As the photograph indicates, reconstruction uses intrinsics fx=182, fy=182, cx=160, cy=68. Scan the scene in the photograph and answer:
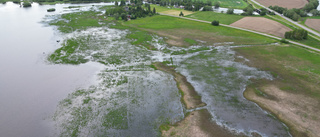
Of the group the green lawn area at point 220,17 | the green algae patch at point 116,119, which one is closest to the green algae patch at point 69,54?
the green algae patch at point 116,119

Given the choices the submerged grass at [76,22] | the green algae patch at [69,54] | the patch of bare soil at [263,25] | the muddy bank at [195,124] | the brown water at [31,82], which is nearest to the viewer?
the muddy bank at [195,124]

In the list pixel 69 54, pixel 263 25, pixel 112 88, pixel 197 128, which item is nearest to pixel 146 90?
pixel 112 88

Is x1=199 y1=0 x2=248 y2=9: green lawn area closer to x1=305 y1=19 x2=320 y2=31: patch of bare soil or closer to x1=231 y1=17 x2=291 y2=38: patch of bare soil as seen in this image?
x1=305 y1=19 x2=320 y2=31: patch of bare soil

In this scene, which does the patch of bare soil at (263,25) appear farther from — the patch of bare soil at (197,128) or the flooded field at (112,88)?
the patch of bare soil at (197,128)

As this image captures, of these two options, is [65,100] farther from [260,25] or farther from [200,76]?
[260,25]

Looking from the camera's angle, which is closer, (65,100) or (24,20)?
(65,100)

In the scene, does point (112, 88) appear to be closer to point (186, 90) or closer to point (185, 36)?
point (186, 90)

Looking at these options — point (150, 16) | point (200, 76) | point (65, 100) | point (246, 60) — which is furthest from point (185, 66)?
point (150, 16)
